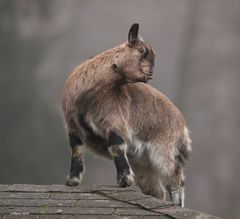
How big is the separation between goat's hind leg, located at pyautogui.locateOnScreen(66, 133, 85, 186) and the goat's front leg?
0.26 metres

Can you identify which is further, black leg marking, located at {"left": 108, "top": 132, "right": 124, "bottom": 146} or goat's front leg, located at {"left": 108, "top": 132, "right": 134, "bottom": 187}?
black leg marking, located at {"left": 108, "top": 132, "right": 124, "bottom": 146}

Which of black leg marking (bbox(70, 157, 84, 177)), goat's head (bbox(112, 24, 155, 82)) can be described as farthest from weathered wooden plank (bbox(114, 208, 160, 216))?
goat's head (bbox(112, 24, 155, 82))

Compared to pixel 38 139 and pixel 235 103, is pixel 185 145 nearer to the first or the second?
pixel 38 139

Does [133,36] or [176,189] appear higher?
[133,36]

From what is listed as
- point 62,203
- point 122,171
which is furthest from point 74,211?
point 122,171

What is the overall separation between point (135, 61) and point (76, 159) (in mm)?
1041

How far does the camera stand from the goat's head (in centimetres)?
913

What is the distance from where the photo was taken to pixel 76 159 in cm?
883

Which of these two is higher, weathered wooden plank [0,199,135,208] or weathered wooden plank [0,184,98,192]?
weathered wooden plank [0,199,135,208]

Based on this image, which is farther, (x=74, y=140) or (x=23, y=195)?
(x=74, y=140)

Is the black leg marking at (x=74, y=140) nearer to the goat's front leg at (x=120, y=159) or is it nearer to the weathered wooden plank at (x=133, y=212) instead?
the goat's front leg at (x=120, y=159)

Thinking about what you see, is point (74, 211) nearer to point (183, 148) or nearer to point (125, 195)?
point (125, 195)

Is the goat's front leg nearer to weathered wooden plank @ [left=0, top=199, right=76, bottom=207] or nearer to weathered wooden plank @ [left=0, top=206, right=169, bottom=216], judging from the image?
weathered wooden plank @ [left=0, top=199, right=76, bottom=207]

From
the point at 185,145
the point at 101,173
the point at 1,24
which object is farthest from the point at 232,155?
the point at 185,145
